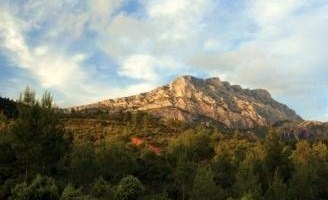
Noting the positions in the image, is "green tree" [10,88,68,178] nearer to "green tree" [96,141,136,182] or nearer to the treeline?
the treeline

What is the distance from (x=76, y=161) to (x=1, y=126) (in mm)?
18062

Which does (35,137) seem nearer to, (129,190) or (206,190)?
(129,190)

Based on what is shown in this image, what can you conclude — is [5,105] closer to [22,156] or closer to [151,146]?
[151,146]

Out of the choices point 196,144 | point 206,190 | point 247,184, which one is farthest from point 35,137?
point 196,144

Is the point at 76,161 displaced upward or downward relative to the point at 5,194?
upward

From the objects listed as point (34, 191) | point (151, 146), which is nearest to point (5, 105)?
point (151, 146)

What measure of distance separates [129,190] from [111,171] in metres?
13.8

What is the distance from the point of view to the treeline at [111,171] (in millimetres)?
50219

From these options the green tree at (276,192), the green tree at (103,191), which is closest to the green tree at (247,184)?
the green tree at (276,192)

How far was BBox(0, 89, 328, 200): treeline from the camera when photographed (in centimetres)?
5022

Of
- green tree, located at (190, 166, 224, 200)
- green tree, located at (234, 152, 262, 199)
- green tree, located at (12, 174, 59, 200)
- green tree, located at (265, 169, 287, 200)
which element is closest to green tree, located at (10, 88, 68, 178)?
green tree, located at (12, 174, 59, 200)

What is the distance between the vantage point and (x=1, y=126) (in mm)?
71812

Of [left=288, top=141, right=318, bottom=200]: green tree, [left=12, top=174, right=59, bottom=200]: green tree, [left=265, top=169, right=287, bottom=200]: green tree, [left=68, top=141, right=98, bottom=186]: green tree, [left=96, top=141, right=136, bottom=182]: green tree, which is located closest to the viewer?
[left=12, top=174, right=59, bottom=200]: green tree

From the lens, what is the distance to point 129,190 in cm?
5222
